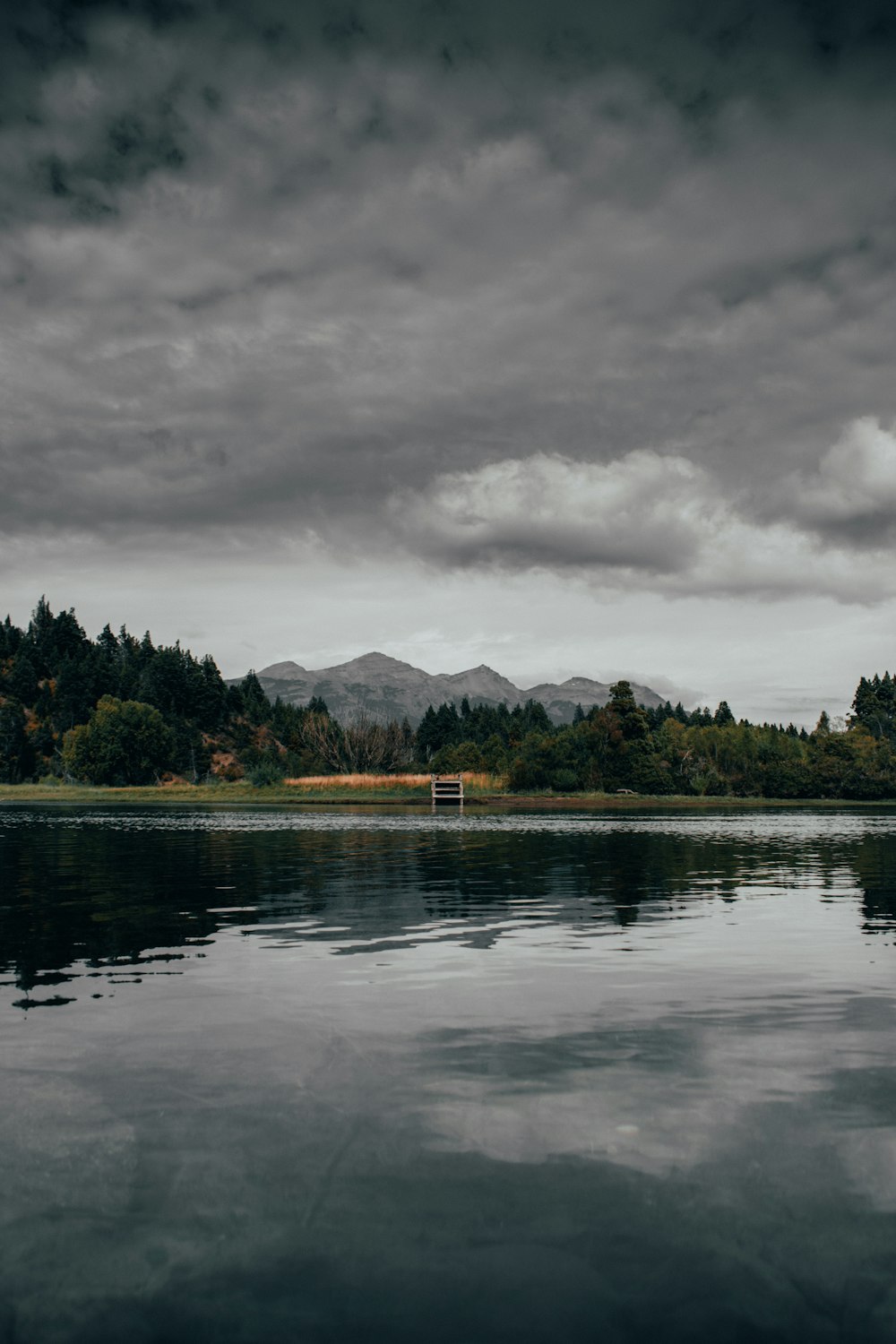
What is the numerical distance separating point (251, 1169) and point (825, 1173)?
4.32m

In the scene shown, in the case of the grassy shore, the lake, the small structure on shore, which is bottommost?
the grassy shore

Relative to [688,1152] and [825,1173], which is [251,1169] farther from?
[825,1173]

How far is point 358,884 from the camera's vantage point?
28.4m

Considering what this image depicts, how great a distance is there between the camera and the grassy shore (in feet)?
395

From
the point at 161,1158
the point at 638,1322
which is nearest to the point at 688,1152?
the point at 638,1322

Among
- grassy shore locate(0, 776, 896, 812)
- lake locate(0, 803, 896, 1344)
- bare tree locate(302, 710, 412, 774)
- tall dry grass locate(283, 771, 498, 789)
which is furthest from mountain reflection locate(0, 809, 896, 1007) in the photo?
bare tree locate(302, 710, 412, 774)

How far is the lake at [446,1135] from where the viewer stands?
541 centimetres

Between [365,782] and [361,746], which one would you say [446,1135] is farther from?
[361,746]

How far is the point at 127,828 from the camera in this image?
62062 mm

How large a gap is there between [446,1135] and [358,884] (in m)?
20.9

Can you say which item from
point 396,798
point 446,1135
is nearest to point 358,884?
point 446,1135

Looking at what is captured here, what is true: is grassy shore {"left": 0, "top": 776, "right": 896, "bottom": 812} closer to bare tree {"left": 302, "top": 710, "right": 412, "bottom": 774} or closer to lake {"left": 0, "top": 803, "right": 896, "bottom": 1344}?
bare tree {"left": 302, "top": 710, "right": 412, "bottom": 774}

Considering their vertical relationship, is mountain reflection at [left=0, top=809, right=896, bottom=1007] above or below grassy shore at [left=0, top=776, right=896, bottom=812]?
above

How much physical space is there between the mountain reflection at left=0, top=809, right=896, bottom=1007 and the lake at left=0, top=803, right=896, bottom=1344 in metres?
0.35
